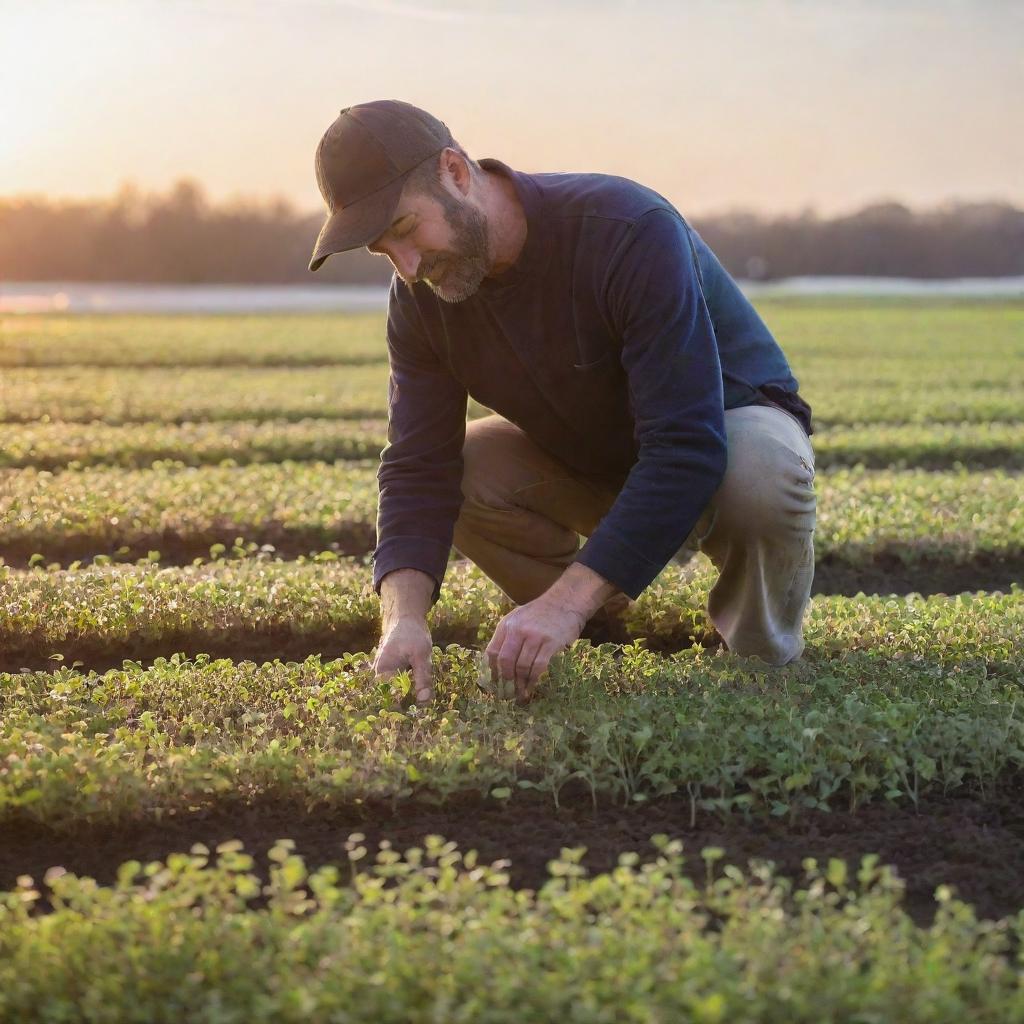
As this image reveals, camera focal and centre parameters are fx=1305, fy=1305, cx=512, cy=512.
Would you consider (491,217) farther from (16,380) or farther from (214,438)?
(16,380)

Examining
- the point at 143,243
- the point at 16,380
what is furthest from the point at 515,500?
the point at 143,243

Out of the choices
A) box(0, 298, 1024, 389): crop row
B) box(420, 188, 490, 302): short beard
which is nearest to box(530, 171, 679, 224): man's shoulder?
box(420, 188, 490, 302): short beard

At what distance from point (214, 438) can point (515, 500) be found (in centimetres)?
717

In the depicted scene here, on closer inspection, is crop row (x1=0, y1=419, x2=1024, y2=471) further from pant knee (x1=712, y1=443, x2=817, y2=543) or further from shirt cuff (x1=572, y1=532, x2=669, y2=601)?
shirt cuff (x1=572, y1=532, x2=669, y2=601)

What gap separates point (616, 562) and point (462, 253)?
3.52 ft

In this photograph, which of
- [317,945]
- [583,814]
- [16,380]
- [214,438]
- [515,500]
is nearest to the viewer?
[317,945]

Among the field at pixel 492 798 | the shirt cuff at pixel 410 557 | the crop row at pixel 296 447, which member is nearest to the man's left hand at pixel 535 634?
the field at pixel 492 798

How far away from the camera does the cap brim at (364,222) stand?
3.82 m

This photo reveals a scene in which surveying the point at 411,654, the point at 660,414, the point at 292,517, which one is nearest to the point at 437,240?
the point at 660,414

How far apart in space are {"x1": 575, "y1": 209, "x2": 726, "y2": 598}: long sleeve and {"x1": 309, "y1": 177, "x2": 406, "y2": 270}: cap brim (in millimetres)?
761

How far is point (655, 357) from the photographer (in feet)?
13.4

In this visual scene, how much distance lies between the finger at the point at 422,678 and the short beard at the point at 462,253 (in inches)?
47.4

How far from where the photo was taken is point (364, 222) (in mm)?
3850

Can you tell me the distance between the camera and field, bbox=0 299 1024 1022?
2.70 meters
